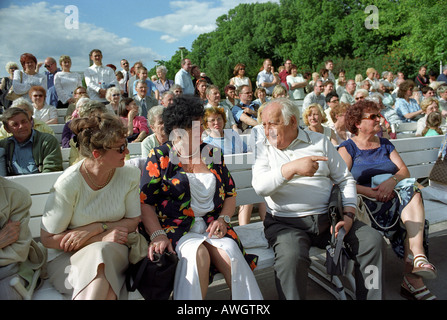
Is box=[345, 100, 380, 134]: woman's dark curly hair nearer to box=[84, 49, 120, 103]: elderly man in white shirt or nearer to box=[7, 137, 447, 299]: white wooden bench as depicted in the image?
box=[7, 137, 447, 299]: white wooden bench

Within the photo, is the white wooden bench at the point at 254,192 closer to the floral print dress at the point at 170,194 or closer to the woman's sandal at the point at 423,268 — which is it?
the floral print dress at the point at 170,194

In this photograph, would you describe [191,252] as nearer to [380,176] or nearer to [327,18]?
[380,176]

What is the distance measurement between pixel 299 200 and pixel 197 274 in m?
0.88

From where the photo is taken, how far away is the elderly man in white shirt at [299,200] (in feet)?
7.43

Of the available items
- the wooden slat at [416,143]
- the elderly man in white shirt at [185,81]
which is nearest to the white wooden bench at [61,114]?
A: the elderly man in white shirt at [185,81]

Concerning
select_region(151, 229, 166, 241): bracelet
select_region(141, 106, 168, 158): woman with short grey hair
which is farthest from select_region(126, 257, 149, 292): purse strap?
select_region(141, 106, 168, 158): woman with short grey hair

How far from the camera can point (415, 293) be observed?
2.62 meters

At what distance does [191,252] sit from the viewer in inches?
84.3

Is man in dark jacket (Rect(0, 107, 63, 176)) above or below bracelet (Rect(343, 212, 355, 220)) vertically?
above

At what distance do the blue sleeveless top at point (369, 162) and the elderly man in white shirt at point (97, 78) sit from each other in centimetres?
460

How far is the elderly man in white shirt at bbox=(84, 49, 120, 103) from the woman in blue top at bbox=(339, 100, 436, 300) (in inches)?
180

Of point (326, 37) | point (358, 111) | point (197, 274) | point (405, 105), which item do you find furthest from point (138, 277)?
point (326, 37)

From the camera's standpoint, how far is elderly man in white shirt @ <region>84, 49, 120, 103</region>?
6.46m

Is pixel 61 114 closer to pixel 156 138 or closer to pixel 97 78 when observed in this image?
pixel 97 78
